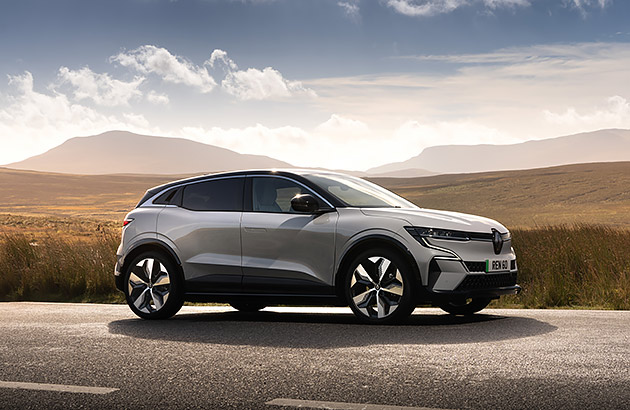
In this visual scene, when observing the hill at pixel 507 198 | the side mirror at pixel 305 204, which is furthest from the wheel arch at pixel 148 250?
the hill at pixel 507 198

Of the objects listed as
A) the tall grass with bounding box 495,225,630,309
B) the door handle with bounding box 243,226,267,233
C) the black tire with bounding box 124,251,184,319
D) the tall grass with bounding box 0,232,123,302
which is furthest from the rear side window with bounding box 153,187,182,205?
the tall grass with bounding box 495,225,630,309

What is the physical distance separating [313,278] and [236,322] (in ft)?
4.24

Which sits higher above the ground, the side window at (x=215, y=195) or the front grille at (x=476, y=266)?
the side window at (x=215, y=195)

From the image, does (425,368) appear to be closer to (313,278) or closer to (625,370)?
(625,370)

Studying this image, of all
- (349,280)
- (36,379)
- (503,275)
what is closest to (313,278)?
(349,280)

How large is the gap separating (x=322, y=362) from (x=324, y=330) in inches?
75.2

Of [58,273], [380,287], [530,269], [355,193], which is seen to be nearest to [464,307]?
[380,287]

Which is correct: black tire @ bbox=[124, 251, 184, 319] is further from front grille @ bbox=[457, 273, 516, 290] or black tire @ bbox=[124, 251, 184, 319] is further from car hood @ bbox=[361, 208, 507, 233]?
front grille @ bbox=[457, 273, 516, 290]

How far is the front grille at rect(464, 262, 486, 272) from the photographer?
8.60 meters

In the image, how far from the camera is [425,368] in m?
6.52

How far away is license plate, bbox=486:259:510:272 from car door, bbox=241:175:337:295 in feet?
5.49

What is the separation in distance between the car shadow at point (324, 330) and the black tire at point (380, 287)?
15 cm

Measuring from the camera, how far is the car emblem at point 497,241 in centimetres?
893

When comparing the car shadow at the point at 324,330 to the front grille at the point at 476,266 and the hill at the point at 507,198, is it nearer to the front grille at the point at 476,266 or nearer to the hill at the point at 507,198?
the front grille at the point at 476,266
